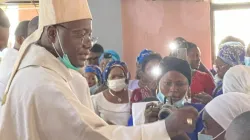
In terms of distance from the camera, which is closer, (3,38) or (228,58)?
(3,38)

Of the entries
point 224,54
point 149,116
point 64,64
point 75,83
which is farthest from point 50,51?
point 224,54

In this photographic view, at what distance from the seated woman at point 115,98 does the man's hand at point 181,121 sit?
88.6 inches

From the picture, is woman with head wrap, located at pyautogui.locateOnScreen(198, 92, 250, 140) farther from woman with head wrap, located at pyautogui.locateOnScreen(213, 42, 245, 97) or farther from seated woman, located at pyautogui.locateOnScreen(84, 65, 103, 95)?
seated woman, located at pyautogui.locateOnScreen(84, 65, 103, 95)

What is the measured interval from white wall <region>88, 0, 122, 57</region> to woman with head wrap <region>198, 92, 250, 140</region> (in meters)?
5.11

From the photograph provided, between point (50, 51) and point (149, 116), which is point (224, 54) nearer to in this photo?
point (149, 116)

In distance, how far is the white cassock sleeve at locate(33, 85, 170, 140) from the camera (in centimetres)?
196

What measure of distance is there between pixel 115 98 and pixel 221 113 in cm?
189

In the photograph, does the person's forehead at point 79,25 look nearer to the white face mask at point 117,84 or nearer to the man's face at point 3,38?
the man's face at point 3,38

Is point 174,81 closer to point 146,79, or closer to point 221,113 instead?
point 221,113

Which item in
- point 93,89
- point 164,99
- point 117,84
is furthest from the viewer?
point 93,89

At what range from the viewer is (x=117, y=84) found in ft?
15.0

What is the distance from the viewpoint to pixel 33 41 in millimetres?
2252

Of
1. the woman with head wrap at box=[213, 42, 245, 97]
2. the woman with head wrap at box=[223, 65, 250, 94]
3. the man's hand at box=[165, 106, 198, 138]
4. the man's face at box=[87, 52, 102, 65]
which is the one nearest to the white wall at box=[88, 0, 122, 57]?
the man's face at box=[87, 52, 102, 65]

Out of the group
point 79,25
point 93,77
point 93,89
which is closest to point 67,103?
point 79,25
